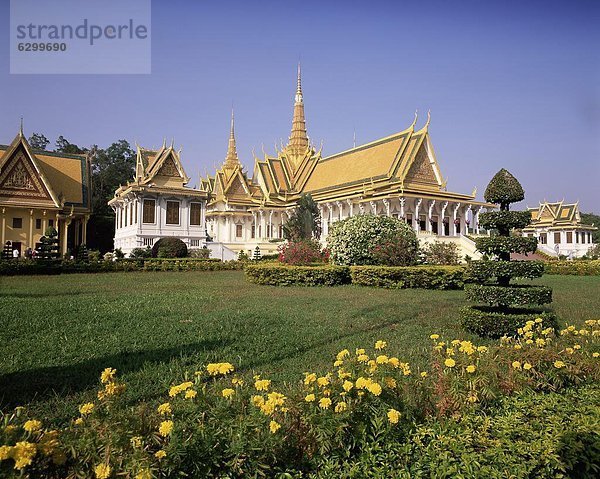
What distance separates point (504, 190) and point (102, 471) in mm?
6808

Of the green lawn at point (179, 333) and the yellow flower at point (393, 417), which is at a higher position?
the yellow flower at point (393, 417)

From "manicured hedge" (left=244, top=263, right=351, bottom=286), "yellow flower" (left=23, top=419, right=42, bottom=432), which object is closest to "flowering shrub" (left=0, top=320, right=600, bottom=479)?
"yellow flower" (left=23, top=419, right=42, bottom=432)

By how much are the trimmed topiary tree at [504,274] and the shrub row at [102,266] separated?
17395 millimetres

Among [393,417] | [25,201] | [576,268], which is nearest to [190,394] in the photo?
[393,417]

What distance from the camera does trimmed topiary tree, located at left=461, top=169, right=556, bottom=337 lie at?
6.61 m

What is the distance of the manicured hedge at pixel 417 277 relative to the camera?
1436 cm

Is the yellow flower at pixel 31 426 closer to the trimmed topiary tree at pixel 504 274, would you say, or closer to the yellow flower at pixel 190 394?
the yellow flower at pixel 190 394

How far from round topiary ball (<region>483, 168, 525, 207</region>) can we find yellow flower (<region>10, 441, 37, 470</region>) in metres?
6.92

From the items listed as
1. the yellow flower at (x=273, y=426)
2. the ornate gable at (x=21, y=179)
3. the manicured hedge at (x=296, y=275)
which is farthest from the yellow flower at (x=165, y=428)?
the ornate gable at (x=21, y=179)

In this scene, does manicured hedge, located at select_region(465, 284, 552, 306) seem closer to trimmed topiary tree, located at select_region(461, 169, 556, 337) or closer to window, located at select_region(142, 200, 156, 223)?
trimmed topiary tree, located at select_region(461, 169, 556, 337)

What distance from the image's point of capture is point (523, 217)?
6977 millimetres

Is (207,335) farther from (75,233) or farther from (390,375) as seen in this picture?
(75,233)

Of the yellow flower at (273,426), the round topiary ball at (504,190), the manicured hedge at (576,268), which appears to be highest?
the round topiary ball at (504,190)

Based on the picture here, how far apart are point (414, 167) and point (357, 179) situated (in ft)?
16.4
